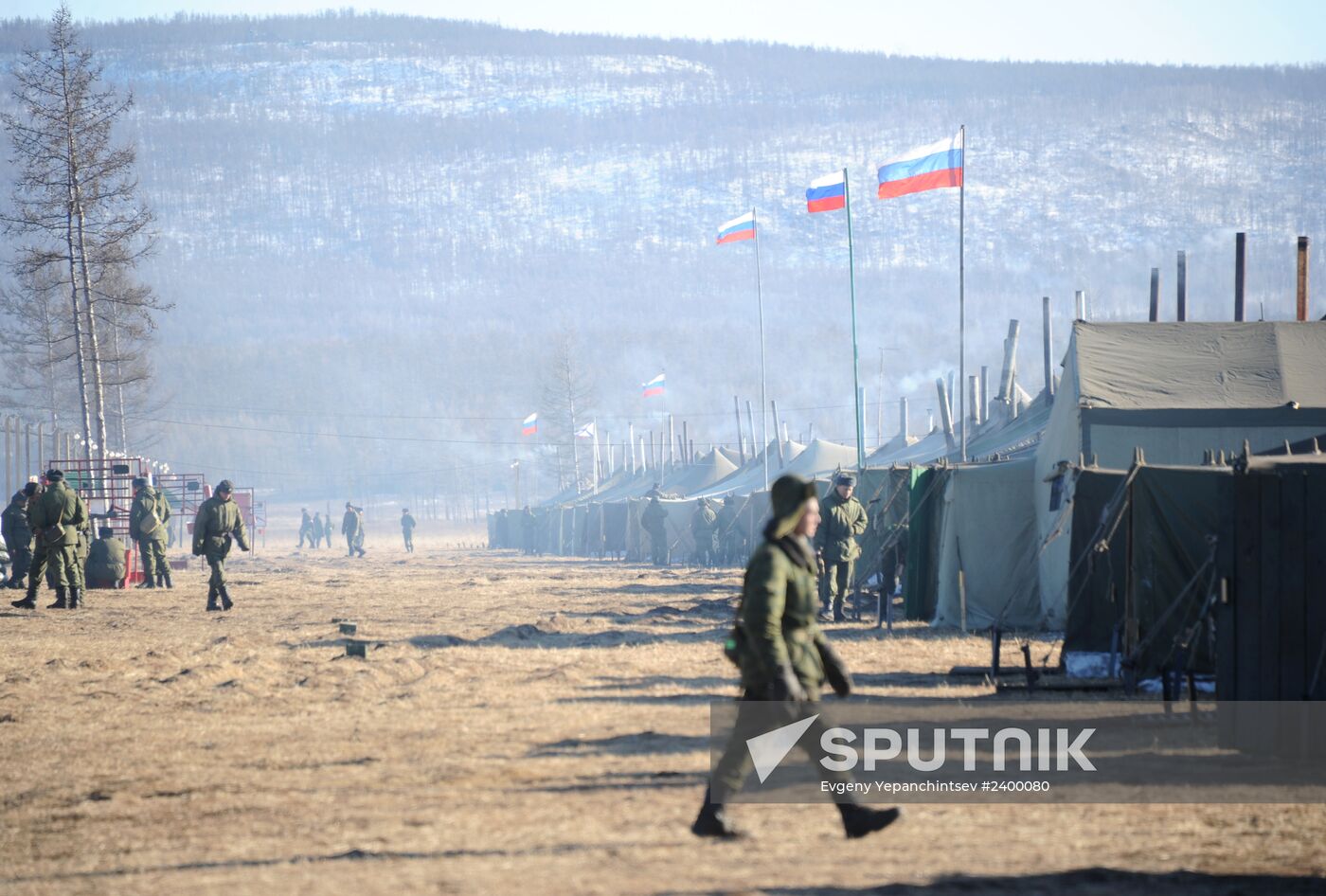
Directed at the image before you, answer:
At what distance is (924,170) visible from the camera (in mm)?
28953

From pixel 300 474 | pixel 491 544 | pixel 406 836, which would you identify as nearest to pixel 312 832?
→ pixel 406 836

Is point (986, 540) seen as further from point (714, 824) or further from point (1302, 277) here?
point (714, 824)

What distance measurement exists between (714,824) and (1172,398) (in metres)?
12.8

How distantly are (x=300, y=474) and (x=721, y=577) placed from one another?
379 feet

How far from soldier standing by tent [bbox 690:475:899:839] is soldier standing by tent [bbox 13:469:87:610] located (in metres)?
16.9

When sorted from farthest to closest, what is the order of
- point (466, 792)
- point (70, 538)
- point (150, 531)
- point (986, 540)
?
point (150, 531)
point (70, 538)
point (986, 540)
point (466, 792)

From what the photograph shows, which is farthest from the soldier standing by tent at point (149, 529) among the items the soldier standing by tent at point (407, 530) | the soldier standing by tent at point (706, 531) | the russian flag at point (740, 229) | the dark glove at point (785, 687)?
the soldier standing by tent at point (407, 530)

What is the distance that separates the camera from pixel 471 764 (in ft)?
34.1

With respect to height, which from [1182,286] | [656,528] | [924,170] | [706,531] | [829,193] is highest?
[924,170]

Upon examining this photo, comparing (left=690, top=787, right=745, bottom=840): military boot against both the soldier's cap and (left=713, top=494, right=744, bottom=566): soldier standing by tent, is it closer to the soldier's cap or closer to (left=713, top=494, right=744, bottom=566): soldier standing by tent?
the soldier's cap

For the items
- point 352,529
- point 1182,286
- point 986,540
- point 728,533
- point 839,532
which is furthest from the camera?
point 352,529

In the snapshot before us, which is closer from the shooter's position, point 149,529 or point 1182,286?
point 1182,286

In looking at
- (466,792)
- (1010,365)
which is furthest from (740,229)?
(466,792)

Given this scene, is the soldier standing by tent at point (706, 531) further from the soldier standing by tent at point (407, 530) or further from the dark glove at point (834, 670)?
the dark glove at point (834, 670)
